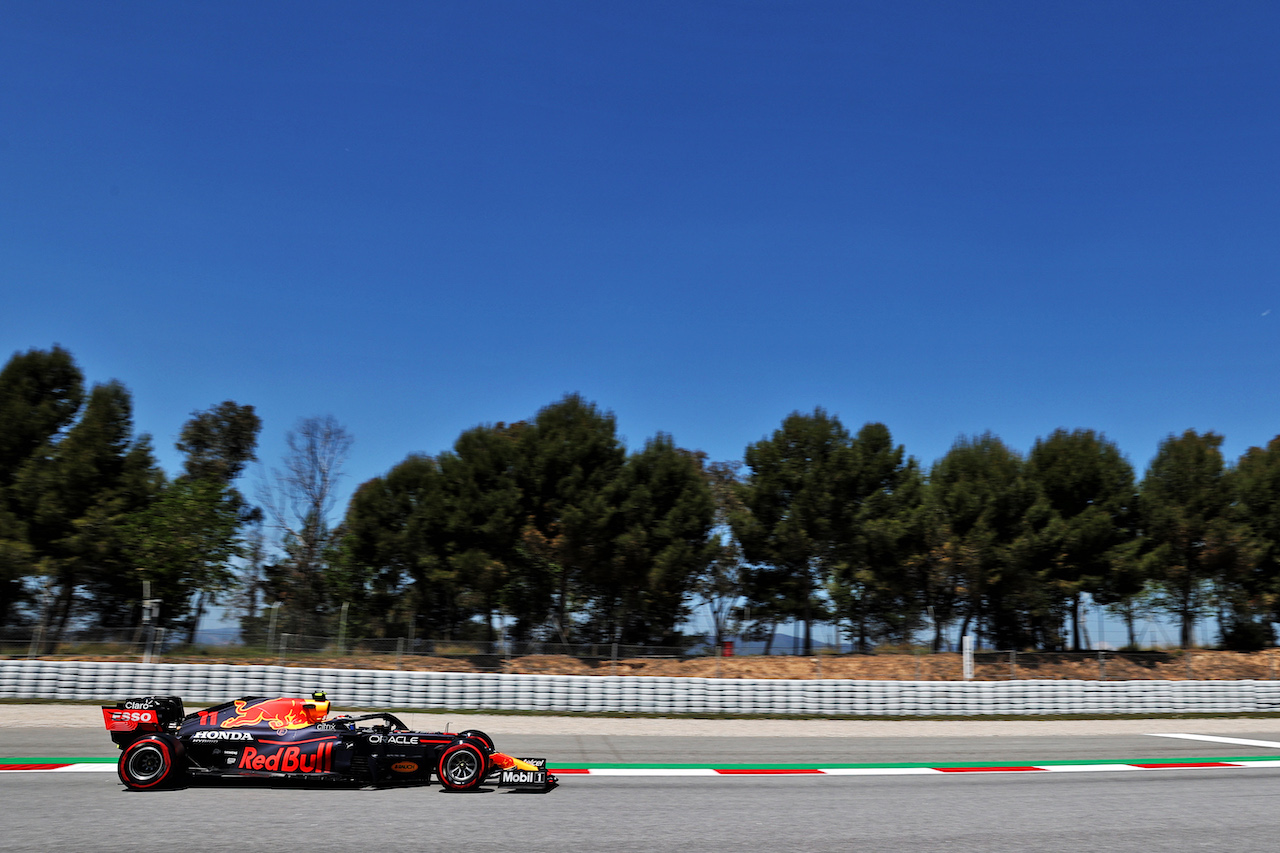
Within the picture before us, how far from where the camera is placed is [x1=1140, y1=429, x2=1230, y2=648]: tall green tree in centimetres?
3678

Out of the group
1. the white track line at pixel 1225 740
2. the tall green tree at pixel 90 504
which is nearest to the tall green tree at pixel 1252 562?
the white track line at pixel 1225 740

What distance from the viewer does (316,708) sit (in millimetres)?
11164

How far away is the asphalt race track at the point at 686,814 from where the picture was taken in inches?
314

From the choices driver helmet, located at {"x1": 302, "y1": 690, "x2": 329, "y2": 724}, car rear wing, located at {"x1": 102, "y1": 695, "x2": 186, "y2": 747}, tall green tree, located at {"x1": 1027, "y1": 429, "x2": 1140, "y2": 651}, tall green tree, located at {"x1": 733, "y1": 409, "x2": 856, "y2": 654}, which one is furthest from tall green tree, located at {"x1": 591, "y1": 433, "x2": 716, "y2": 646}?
car rear wing, located at {"x1": 102, "y1": 695, "x2": 186, "y2": 747}

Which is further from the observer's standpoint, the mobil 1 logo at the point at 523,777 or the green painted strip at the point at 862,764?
the green painted strip at the point at 862,764

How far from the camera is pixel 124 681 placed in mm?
22000

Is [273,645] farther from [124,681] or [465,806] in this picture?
[465,806]

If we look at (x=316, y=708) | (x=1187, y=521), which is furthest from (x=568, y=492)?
(x=1187, y=521)

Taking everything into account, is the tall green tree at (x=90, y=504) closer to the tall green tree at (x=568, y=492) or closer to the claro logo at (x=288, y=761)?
the tall green tree at (x=568, y=492)

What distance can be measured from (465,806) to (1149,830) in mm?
7326

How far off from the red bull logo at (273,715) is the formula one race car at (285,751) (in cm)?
1

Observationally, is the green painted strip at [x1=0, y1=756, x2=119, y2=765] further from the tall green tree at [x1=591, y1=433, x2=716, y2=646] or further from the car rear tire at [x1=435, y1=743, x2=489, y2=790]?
the tall green tree at [x1=591, y1=433, x2=716, y2=646]

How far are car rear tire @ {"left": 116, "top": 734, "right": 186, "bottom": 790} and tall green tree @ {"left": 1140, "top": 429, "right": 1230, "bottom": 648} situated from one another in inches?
1464

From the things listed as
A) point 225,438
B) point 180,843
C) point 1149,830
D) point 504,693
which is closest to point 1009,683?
point 504,693
